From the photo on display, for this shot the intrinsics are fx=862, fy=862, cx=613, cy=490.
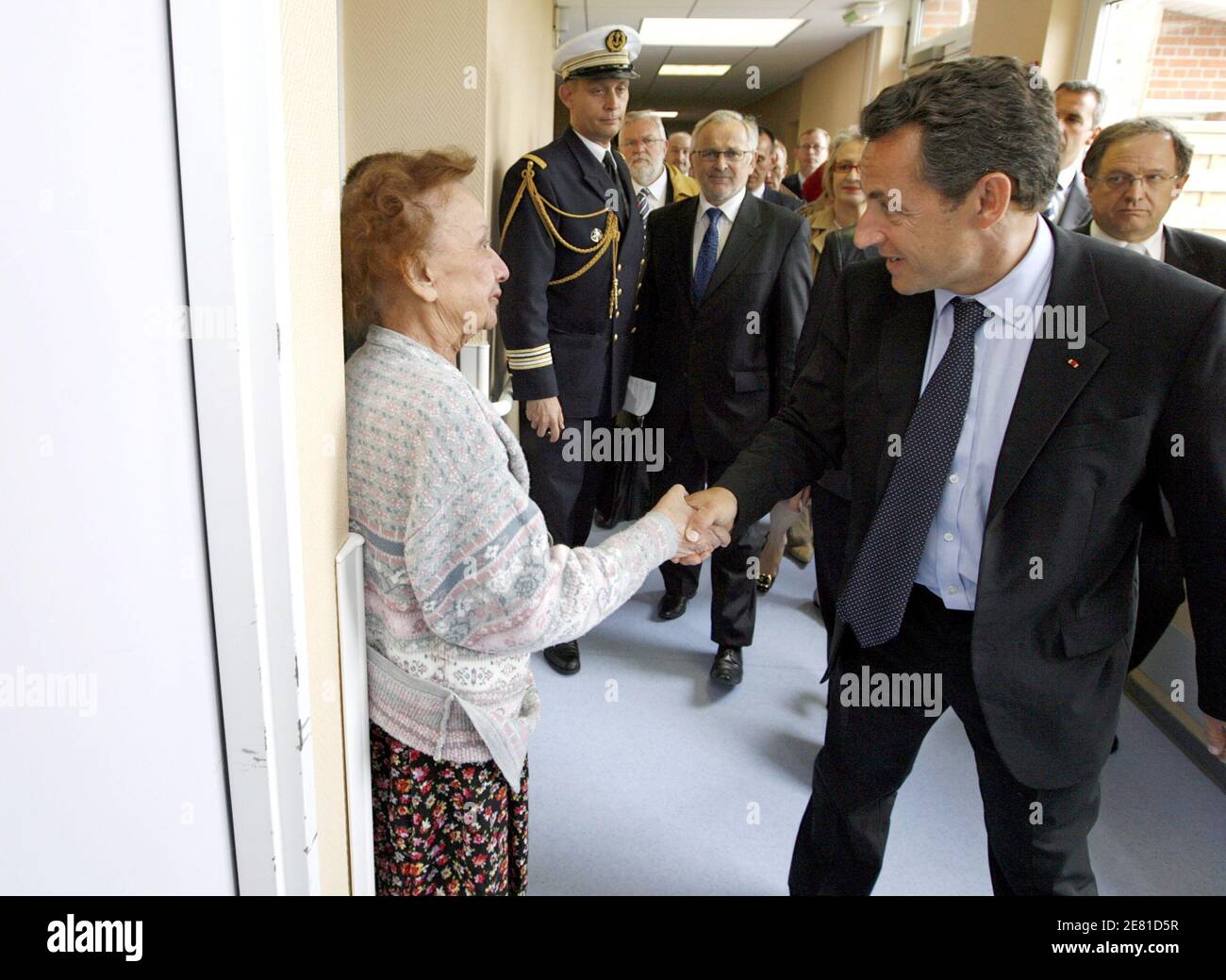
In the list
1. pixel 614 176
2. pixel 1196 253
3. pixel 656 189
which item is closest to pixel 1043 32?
pixel 656 189

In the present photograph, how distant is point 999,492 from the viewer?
1273 millimetres

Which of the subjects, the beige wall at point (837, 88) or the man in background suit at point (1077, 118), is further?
the beige wall at point (837, 88)

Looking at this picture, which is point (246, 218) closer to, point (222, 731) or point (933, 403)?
point (222, 731)

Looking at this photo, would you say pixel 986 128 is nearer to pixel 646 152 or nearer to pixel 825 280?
pixel 825 280

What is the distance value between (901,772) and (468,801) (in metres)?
0.80

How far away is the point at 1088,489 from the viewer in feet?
4.07

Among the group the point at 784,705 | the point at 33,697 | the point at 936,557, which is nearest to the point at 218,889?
the point at 33,697

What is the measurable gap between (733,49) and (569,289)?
6744 millimetres

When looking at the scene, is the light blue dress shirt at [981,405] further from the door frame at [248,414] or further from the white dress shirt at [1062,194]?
the white dress shirt at [1062,194]

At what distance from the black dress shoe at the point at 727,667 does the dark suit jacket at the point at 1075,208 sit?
1.85 m

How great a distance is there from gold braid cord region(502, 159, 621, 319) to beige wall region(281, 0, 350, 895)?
5.39 feet

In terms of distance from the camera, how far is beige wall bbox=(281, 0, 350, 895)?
0.90 m

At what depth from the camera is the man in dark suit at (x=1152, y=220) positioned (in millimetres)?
2361

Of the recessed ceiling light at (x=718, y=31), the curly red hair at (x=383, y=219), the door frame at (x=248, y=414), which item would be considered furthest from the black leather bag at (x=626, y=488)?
the recessed ceiling light at (x=718, y=31)
